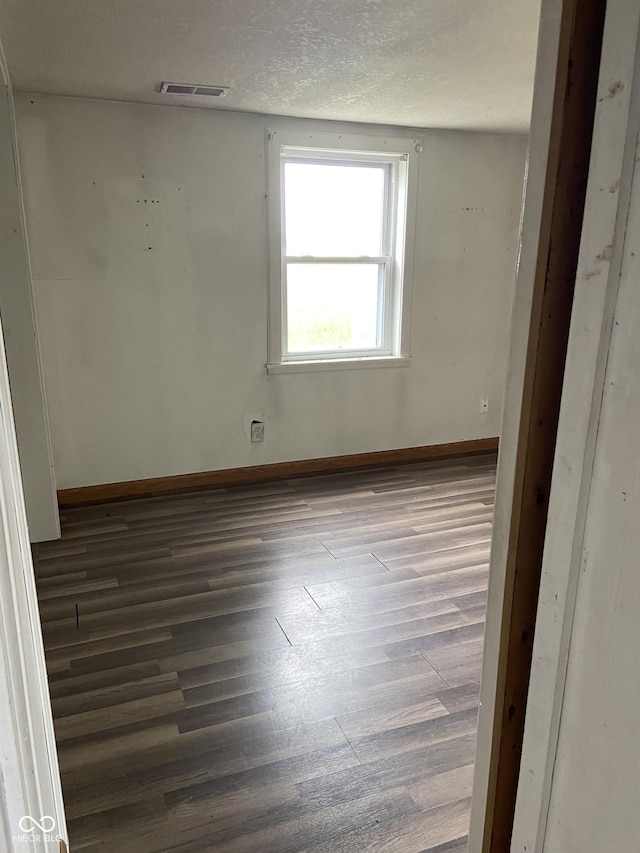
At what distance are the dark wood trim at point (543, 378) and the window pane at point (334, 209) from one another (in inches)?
126

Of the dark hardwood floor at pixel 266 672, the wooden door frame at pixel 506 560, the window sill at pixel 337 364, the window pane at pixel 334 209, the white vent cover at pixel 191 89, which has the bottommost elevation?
the dark hardwood floor at pixel 266 672

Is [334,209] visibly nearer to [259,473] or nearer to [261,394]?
[261,394]

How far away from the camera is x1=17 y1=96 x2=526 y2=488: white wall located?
3361 millimetres

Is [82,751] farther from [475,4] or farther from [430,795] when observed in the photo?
[475,4]

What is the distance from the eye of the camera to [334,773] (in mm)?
1726

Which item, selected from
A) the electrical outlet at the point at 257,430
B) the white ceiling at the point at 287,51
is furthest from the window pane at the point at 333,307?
the white ceiling at the point at 287,51

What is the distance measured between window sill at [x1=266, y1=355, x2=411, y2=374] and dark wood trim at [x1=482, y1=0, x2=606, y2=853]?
10.1ft

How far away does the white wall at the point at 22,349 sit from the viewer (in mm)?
2770

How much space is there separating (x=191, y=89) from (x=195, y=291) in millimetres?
1100

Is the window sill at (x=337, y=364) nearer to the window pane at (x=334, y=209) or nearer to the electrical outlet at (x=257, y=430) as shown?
the electrical outlet at (x=257, y=430)

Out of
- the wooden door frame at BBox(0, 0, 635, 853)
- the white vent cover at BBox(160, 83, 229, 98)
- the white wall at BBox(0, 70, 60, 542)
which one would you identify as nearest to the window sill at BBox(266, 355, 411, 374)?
the white wall at BBox(0, 70, 60, 542)

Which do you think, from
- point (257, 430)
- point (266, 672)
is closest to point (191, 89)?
point (257, 430)

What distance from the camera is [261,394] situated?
4.00 m

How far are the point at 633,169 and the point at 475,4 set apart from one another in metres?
1.70
